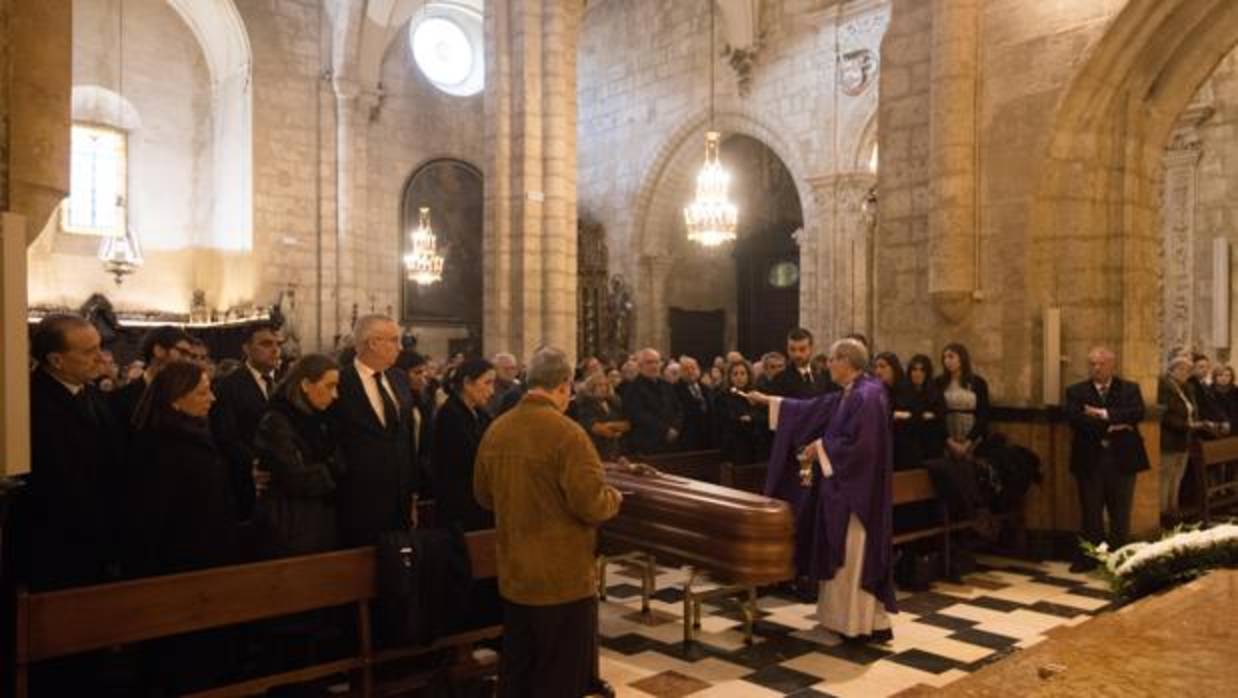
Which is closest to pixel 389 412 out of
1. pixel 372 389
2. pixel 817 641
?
pixel 372 389

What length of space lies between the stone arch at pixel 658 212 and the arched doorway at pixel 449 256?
3291 millimetres

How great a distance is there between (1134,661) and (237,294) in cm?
1584

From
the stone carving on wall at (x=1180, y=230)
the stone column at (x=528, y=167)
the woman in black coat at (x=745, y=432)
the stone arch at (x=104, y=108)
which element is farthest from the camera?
the stone arch at (x=104, y=108)

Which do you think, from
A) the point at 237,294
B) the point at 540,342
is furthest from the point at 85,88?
the point at 540,342

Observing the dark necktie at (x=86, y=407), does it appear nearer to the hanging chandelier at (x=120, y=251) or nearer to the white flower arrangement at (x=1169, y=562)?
the white flower arrangement at (x=1169, y=562)

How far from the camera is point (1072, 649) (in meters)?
2.12

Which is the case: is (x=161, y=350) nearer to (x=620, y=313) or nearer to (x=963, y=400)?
(x=963, y=400)

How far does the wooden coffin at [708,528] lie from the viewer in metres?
4.42

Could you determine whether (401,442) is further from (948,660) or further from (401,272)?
(401,272)

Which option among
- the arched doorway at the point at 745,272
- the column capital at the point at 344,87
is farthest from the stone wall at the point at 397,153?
the arched doorway at the point at 745,272

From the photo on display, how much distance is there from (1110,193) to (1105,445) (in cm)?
213

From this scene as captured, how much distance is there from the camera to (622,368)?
9.79 m

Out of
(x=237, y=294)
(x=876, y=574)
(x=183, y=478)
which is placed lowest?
(x=876, y=574)

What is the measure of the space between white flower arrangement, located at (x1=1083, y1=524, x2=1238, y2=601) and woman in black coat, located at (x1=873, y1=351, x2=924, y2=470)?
3.58 metres
